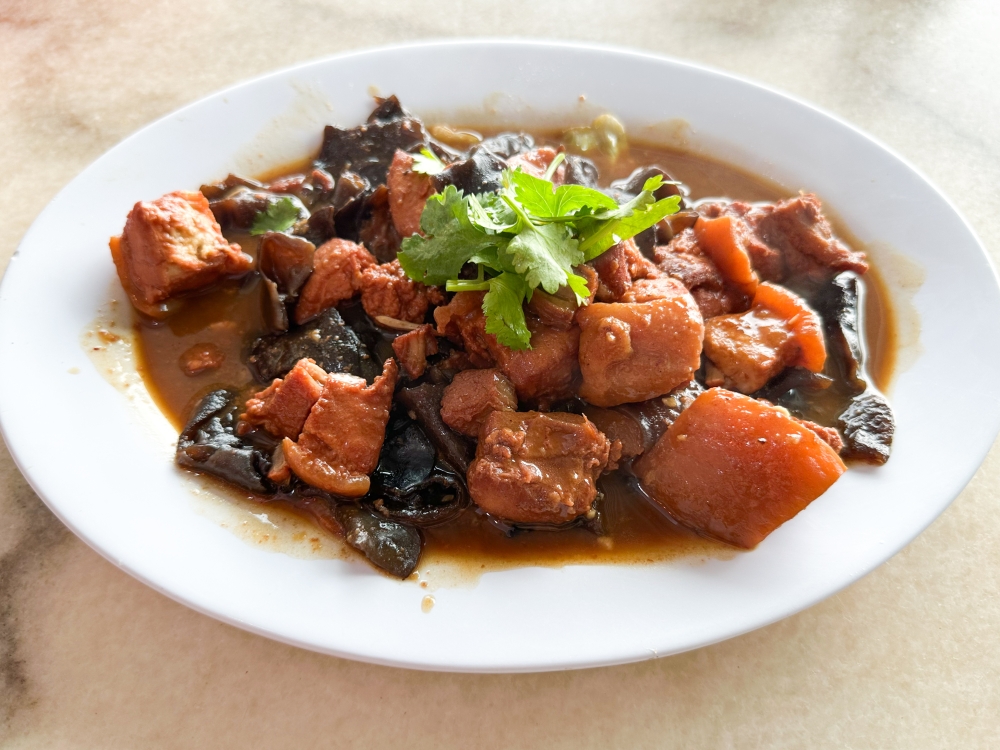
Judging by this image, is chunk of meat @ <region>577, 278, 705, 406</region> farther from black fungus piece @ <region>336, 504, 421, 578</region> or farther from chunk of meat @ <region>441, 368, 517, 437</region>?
black fungus piece @ <region>336, 504, 421, 578</region>

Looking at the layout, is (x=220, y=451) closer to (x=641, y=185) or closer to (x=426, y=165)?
(x=426, y=165)

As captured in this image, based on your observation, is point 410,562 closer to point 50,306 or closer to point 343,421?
point 343,421

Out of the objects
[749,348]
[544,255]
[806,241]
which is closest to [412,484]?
[544,255]

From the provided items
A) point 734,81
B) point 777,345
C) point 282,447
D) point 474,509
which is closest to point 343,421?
point 282,447

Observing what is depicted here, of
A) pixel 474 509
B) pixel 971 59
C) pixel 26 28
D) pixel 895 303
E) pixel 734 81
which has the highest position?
pixel 971 59

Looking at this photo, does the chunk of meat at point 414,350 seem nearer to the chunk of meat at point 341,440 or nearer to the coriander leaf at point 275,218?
the chunk of meat at point 341,440

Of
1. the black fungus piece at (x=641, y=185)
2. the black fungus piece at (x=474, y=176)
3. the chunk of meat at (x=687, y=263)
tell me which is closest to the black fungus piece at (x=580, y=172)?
the black fungus piece at (x=641, y=185)
